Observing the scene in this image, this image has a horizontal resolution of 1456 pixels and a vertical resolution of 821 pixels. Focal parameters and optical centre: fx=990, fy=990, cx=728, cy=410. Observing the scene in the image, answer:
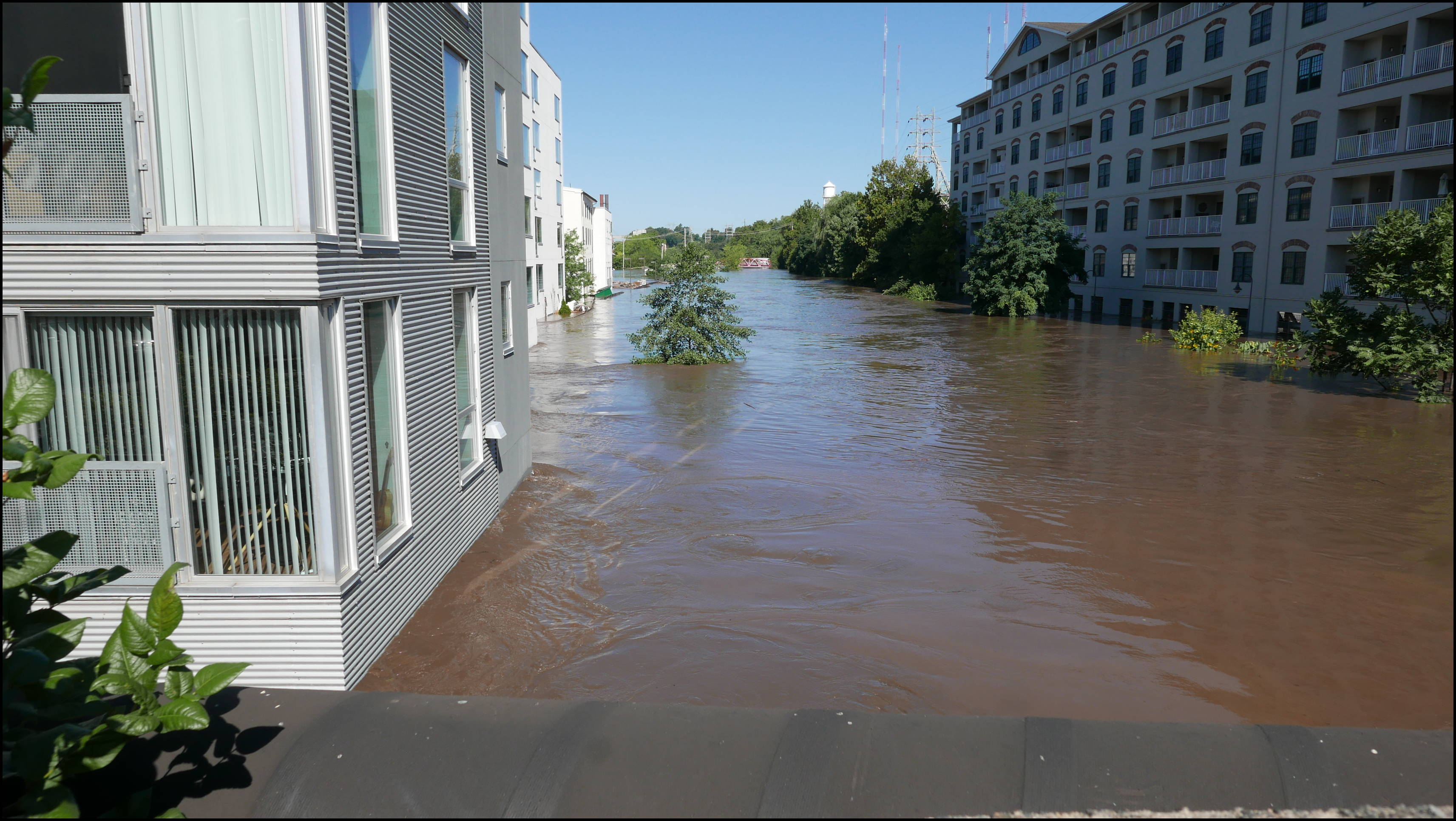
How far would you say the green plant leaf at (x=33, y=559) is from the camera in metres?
3.75

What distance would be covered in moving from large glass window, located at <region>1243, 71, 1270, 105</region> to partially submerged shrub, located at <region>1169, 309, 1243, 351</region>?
9.34m

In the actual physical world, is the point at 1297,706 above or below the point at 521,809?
below

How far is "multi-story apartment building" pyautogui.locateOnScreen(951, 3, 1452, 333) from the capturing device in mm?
30625

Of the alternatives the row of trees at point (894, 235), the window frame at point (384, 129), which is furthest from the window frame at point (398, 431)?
the row of trees at point (894, 235)

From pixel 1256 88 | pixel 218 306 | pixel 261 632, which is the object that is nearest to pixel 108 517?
pixel 261 632

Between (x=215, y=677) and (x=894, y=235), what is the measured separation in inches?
3089

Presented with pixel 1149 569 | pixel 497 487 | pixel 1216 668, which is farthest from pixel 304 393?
pixel 1149 569

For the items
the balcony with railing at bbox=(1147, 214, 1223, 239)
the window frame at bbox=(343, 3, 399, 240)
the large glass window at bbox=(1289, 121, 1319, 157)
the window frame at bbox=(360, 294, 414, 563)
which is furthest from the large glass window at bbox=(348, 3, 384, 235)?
the balcony with railing at bbox=(1147, 214, 1223, 239)

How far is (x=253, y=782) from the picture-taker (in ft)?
Result: 16.9

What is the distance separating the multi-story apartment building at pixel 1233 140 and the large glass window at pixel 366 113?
28854 mm

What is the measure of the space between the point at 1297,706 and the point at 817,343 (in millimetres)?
31279

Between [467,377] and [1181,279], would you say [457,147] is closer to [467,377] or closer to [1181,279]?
[467,377]

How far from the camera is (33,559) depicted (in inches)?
150

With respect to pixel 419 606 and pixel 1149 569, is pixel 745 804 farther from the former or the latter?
pixel 1149 569
